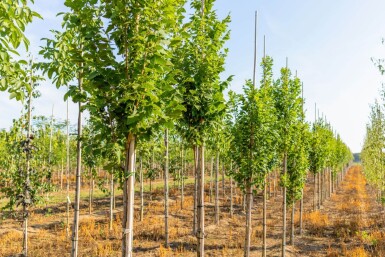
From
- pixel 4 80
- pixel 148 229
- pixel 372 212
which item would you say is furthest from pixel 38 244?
pixel 372 212

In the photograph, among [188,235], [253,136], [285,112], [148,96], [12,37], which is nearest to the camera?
[12,37]

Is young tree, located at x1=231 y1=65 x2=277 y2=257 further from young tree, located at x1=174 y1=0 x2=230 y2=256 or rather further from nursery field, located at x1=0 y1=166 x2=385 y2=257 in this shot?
nursery field, located at x1=0 y1=166 x2=385 y2=257

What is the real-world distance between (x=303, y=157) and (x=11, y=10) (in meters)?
13.9

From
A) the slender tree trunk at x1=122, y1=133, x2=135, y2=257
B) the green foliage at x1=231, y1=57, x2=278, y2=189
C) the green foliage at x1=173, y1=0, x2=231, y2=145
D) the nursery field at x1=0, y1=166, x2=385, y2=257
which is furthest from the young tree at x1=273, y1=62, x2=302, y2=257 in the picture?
the slender tree trunk at x1=122, y1=133, x2=135, y2=257

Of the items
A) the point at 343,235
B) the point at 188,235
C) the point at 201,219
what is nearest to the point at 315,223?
the point at 343,235

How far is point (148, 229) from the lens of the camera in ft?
54.7

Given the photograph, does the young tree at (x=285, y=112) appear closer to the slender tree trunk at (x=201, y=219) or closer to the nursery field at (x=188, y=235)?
the nursery field at (x=188, y=235)

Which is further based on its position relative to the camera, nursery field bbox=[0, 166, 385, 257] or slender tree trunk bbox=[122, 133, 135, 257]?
nursery field bbox=[0, 166, 385, 257]


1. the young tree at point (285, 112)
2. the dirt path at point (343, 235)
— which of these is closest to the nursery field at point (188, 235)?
the dirt path at point (343, 235)

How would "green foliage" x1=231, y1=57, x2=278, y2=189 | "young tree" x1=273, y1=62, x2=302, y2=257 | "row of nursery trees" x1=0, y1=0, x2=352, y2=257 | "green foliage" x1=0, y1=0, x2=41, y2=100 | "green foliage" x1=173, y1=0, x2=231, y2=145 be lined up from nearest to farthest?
"green foliage" x1=0, y1=0, x2=41, y2=100 < "row of nursery trees" x1=0, y1=0, x2=352, y2=257 < "green foliage" x1=173, y1=0, x2=231, y2=145 < "green foliage" x1=231, y1=57, x2=278, y2=189 < "young tree" x1=273, y1=62, x2=302, y2=257

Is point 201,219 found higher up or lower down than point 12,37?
lower down

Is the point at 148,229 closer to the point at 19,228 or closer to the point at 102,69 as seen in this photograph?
the point at 19,228

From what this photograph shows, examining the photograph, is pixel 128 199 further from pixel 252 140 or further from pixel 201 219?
pixel 252 140

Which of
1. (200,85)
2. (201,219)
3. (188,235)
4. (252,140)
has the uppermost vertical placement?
(200,85)
